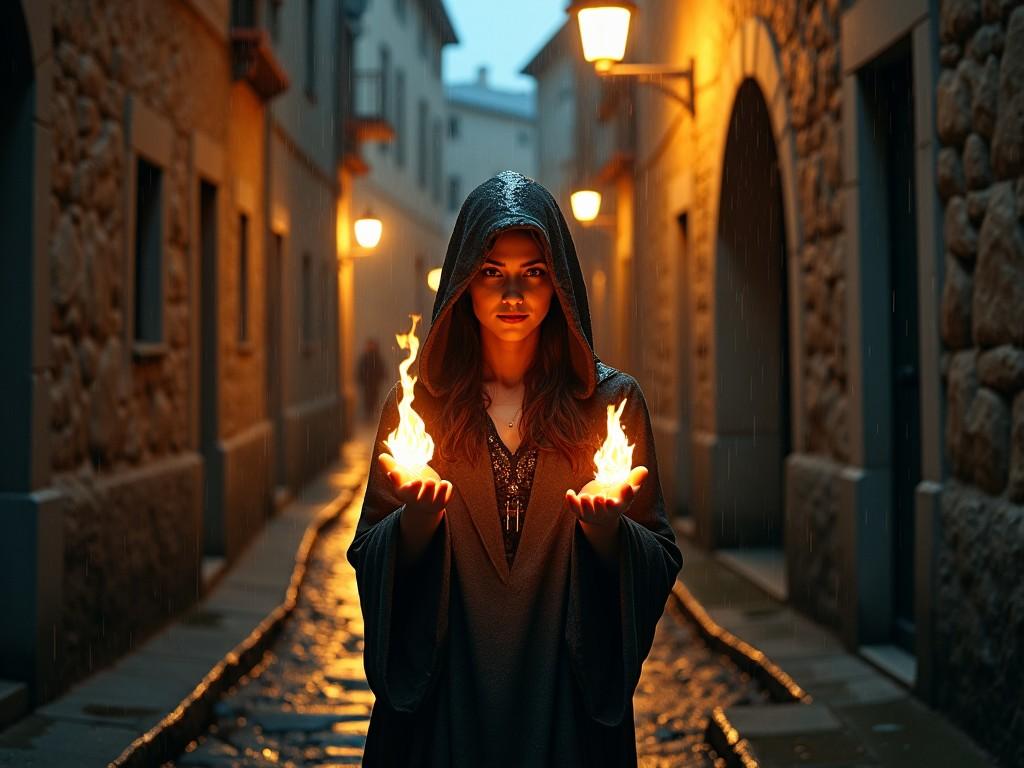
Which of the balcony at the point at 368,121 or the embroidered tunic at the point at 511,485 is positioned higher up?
the balcony at the point at 368,121

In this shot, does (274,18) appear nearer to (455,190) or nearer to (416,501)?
(416,501)

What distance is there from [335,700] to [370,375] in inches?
833

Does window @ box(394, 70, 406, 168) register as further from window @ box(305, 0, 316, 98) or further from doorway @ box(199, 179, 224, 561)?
doorway @ box(199, 179, 224, 561)

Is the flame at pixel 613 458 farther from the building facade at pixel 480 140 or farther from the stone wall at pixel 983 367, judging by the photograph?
the building facade at pixel 480 140

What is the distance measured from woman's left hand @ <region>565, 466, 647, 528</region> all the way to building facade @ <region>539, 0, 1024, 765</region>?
2450 mm

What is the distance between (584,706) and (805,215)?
18.6ft

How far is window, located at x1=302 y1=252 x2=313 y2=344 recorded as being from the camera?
56.2ft

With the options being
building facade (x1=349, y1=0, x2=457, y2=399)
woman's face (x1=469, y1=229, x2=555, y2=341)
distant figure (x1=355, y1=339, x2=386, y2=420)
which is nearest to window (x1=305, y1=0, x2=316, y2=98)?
building facade (x1=349, y1=0, x2=457, y2=399)

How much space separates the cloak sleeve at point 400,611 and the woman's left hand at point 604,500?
1.17 ft

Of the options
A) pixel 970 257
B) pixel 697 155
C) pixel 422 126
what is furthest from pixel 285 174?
pixel 422 126

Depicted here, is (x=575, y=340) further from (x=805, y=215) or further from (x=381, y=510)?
(x=805, y=215)

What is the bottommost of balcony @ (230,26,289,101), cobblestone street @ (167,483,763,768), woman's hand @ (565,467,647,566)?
cobblestone street @ (167,483,763,768)

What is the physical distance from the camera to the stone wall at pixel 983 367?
183 inches

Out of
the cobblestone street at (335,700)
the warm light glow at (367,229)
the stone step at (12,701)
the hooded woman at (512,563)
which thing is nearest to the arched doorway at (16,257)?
the stone step at (12,701)
